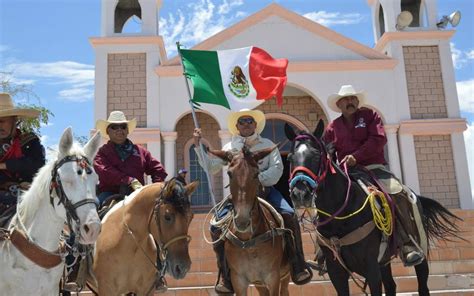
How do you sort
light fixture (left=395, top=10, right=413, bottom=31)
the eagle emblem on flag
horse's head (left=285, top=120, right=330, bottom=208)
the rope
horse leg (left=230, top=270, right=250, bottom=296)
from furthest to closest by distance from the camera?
light fixture (left=395, top=10, right=413, bottom=31) → the eagle emblem on flag → the rope → horse leg (left=230, top=270, right=250, bottom=296) → horse's head (left=285, top=120, right=330, bottom=208)

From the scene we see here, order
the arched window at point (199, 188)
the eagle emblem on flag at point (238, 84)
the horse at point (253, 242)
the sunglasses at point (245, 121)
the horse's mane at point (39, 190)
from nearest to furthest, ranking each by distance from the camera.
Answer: the horse's mane at point (39, 190) < the horse at point (253, 242) < the sunglasses at point (245, 121) < the eagle emblem on flag at point (238, 84) < the arched window at point (199, 188)

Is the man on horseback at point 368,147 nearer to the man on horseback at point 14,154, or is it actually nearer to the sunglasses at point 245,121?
the sunglasses at point 245,121

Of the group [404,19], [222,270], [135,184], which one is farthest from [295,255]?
[404,19]

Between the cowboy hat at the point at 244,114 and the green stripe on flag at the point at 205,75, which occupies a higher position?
the green stripe on flag at the point at 205,75

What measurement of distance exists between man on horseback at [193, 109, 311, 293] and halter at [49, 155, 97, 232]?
6.58 feet

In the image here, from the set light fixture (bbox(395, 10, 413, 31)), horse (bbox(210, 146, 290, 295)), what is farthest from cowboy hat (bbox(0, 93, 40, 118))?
light fixture (bbox(395, 10, 413, 31))

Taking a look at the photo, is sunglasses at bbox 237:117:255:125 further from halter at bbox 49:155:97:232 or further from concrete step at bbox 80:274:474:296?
concrete step at bbox 80:274:474:296

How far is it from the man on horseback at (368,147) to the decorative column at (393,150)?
12380mm

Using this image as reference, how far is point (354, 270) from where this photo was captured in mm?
5910

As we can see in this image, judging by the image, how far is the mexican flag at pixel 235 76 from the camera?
326 inches

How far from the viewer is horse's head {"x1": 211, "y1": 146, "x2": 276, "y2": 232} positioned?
204 inches

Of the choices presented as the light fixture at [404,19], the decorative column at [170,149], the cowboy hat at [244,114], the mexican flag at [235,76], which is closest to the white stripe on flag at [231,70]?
the mexican flag at [235,76]

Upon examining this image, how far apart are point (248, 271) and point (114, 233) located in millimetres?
1591

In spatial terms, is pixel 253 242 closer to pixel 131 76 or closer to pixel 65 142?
pixel 65 142
